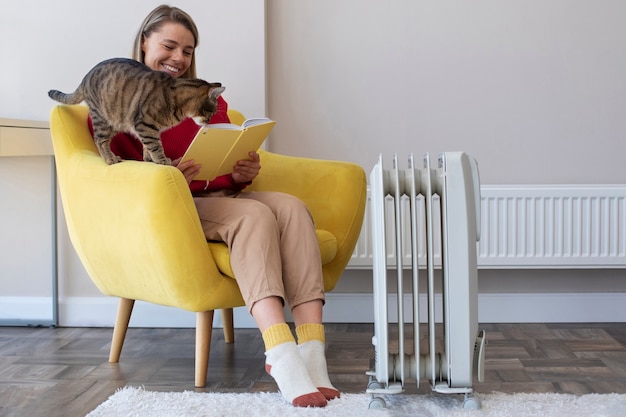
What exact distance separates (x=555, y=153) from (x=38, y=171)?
6.47 feet

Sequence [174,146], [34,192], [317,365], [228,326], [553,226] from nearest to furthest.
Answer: [317,365] < [174,146] < [228,326] < [553,226] < [34,192]

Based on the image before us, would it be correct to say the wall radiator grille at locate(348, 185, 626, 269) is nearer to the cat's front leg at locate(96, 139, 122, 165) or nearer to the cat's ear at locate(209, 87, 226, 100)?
the cat's ear at locate(209, 87, 226, 100)

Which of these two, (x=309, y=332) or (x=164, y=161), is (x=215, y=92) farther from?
(x=309, y=332)

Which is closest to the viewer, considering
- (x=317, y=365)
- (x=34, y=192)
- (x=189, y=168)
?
(x=317, y=365)

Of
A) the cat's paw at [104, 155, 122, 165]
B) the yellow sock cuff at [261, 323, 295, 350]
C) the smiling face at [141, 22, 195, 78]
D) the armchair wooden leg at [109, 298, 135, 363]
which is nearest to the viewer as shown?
the yellow sock cuff at [261, 323, 295, 350]

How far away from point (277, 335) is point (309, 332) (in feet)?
0.39

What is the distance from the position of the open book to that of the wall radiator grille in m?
0.92

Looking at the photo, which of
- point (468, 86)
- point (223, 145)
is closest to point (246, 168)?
point (223, 145)

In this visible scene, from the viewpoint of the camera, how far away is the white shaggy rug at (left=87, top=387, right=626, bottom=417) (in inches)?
69.9

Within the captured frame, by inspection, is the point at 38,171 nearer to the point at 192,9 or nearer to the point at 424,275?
the point at 192,9

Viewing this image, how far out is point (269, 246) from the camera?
193cm

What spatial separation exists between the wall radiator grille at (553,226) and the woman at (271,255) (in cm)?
93

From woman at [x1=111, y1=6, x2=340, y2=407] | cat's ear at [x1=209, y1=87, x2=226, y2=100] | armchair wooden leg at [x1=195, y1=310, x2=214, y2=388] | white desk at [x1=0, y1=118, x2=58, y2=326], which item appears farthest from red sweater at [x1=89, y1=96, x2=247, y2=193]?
white desk at [x1=0, y1=118, x2=58, y2=326]

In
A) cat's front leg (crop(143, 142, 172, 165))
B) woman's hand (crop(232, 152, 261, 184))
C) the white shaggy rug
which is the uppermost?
cat's front leg (crop(143, 142, 172, 165))
